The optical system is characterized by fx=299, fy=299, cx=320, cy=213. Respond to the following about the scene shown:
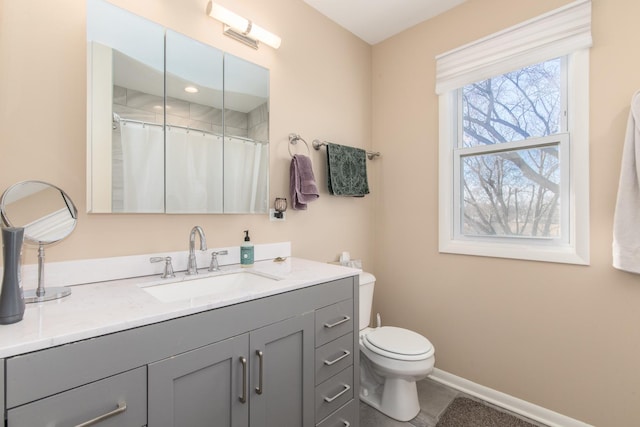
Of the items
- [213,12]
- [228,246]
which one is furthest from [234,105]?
[228,246]

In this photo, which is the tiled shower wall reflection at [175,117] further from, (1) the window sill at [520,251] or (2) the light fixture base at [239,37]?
(1) the window sill at [520,251]

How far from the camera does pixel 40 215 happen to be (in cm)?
108

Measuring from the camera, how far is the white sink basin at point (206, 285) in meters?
1.21

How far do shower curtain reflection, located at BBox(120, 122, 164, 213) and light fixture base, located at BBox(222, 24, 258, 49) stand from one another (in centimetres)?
67

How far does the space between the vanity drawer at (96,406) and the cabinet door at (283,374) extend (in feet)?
1.13

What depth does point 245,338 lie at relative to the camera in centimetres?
101

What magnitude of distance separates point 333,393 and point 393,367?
16.7 inches

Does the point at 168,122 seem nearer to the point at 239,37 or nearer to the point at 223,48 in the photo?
the point at 223,48

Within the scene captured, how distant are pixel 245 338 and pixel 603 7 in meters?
2.27

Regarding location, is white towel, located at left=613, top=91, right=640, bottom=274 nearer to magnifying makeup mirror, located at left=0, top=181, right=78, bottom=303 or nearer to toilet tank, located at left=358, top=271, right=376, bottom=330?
toilet tank, located at left=358, top=271, right=376, bottom=330

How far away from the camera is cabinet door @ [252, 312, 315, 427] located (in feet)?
3.42

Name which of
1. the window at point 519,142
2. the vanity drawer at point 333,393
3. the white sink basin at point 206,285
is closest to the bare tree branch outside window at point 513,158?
the window at point 519,142

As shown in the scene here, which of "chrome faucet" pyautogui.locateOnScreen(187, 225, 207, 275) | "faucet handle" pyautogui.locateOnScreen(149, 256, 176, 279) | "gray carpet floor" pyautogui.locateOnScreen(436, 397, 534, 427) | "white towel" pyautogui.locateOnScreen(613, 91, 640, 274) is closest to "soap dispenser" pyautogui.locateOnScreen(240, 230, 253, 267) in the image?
"chrome faucet" pyautogui.locateOnScreen(187, 225, 207, 275)

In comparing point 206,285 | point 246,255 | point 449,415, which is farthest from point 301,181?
point 449,415
